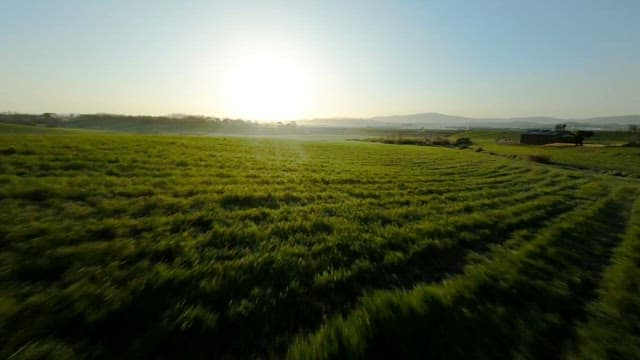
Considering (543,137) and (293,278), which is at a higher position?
(293,278)

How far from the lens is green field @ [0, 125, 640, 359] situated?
3783 mm

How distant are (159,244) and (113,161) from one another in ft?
43.3

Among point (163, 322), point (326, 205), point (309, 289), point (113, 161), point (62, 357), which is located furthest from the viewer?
point (113, 161)

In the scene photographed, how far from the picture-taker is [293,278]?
539 centimetres

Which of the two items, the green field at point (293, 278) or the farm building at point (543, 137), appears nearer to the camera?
the green field at point (293, 278)

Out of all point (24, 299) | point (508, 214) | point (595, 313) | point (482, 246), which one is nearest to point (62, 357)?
point (24, 299)

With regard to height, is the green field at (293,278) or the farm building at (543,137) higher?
the green field at (293,278)

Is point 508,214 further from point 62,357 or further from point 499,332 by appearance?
point 62,357

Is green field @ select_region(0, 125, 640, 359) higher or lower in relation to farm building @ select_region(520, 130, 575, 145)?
higher

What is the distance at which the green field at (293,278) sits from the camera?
3.78 meters

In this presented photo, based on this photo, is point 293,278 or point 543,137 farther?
point 543,137

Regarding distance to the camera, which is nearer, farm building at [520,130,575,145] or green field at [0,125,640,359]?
green field at [0,125,640,359]

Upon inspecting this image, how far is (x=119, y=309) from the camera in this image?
159 inches

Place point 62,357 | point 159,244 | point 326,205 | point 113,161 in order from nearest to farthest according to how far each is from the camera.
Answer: point 62,357
point 159,244
point 326,205
point 113,161
